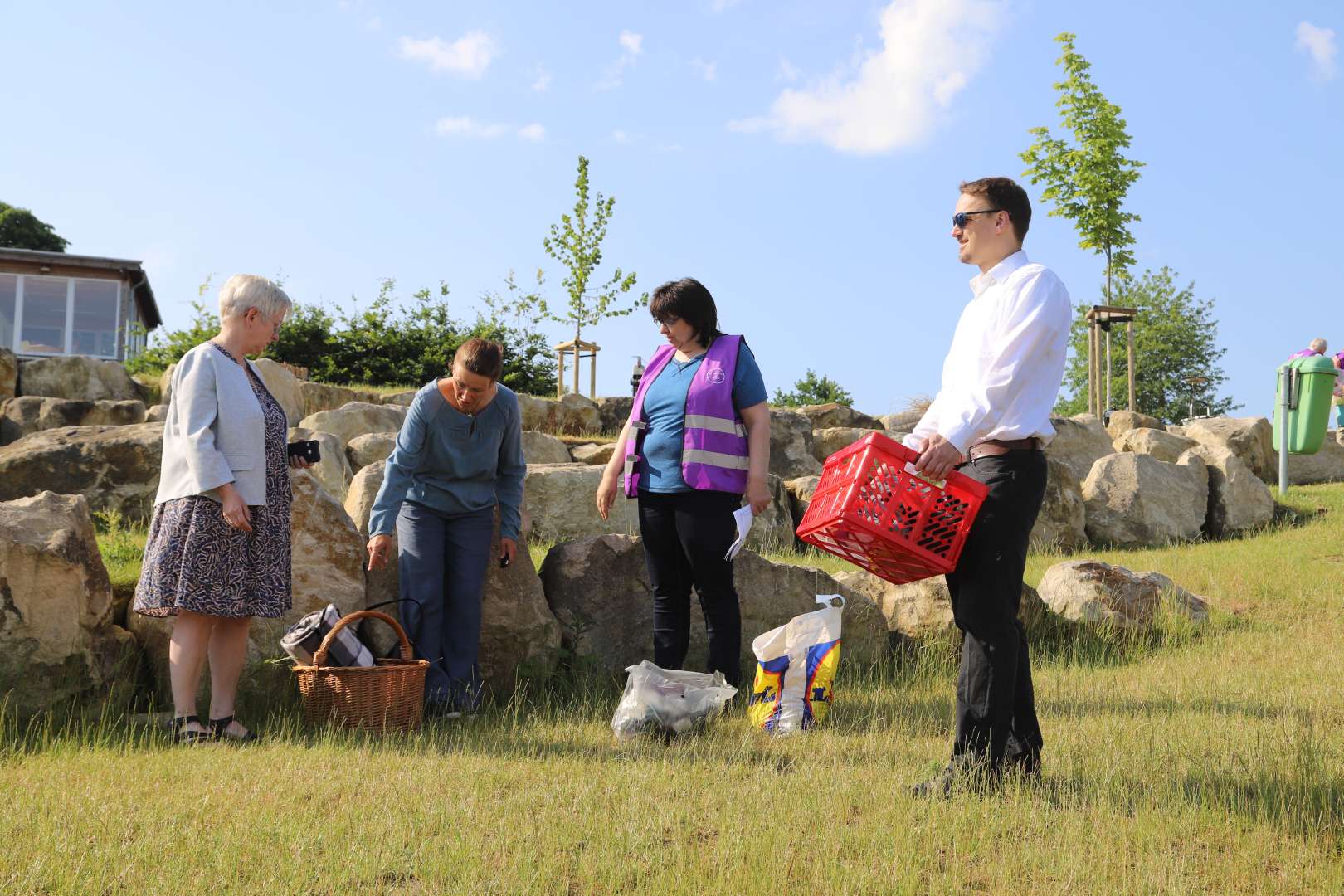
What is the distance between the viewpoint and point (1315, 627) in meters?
7.57

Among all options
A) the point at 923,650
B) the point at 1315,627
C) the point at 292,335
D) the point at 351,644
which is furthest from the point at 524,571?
the point at 292,335

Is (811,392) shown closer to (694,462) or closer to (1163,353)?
(1163,353)

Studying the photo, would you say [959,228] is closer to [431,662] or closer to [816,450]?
[431,662]

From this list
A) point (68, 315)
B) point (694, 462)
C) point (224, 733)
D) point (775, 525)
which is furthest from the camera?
point (68, 315)

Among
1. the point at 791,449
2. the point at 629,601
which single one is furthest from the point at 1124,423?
the point at 629,601

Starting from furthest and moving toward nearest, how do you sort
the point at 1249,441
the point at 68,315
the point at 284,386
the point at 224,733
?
1. the point at 68,315
2. the point at 1249,441
3. the point at 284,386
4. the point at 224,733

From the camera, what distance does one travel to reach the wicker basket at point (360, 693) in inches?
187

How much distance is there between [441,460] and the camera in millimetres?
5473

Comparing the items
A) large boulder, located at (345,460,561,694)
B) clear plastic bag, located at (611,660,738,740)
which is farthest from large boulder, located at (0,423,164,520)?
clear plastic bag, located at (611,660,738,740)

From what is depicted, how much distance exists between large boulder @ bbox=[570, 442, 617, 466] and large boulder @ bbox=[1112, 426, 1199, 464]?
21.7 feet

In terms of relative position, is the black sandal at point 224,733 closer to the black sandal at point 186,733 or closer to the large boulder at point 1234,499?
the black sandal at point 186,733

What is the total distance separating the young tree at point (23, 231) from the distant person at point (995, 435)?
46.0m

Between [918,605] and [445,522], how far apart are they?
3.02 m

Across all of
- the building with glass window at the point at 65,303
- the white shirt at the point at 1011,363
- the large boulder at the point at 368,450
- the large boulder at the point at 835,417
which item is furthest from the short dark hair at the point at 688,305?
the building with glass window at the point at 65,303
